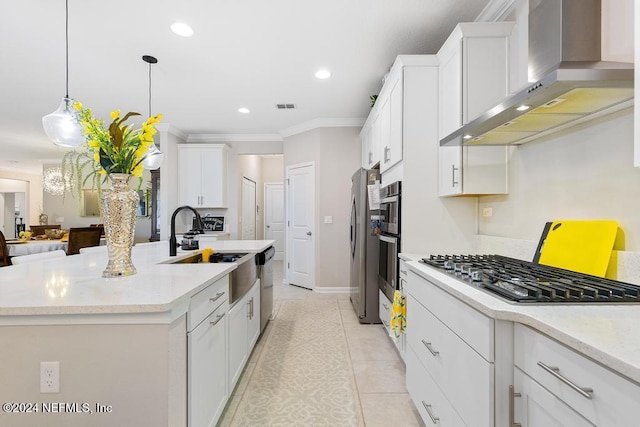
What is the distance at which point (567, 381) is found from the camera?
0.72 metres

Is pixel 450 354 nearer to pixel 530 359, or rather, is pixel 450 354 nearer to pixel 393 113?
pixel 530 359

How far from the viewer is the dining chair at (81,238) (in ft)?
14.8

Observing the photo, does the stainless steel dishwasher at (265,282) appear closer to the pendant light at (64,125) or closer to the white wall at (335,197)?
the white wall at (335,197)

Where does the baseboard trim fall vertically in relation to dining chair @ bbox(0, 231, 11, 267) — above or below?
below

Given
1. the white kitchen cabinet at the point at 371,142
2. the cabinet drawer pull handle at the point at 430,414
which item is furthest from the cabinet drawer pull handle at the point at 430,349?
the white kitchen cabinet at the point at 371,142

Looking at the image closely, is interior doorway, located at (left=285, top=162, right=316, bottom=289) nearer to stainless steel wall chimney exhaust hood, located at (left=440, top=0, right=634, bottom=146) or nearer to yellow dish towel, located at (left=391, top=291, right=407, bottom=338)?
yellow dish towel, located at (left=391, top=291, right=407, bottom=338)

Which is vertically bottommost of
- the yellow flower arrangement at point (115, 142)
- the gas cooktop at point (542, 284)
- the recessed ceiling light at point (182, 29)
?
the gas cooktop at point (542, 284)

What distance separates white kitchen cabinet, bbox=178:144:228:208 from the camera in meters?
5.20

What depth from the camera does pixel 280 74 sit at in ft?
10.4

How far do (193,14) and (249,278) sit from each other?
80.0 inches

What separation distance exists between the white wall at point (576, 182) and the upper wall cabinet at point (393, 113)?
0.84m

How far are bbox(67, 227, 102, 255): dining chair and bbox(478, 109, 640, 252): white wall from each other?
18.0ft

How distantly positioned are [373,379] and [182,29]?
3085mm

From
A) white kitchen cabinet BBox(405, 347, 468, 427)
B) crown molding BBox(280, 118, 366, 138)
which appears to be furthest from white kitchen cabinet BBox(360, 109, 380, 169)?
white kitchen cabinet BBox(405, 347, 468, 427)
